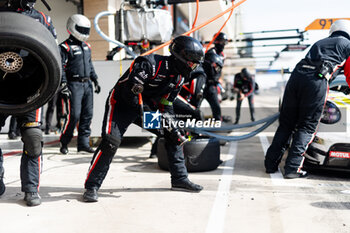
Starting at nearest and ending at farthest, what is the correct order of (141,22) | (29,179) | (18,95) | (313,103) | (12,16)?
(12,16), (18,95), (29,179), (313,103), (141,22)

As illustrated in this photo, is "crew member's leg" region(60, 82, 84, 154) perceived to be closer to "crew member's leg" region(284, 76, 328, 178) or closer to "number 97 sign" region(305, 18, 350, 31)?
"crew member's leg" region(284, 76, 328, 178)

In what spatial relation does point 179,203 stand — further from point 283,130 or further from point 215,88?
point 215,88

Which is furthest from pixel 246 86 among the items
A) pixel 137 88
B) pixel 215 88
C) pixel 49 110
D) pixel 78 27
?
pixel 137 88

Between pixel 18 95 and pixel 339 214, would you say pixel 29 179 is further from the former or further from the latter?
pixel 339 214

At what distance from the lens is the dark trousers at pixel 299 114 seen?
4.17 metres

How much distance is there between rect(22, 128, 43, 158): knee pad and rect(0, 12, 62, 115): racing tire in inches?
30.6

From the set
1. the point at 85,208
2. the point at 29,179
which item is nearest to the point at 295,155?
the point at 85,208

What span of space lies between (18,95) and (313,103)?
3.16 metres

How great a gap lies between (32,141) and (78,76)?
2.55 metres

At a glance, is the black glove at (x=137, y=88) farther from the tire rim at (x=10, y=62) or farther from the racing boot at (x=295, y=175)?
the racing boot at (x=295, y=175)

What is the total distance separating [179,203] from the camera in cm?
329

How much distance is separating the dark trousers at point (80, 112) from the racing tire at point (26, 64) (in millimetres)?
3037

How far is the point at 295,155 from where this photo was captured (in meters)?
4.28

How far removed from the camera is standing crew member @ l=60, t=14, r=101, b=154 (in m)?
Answer: 5.44
